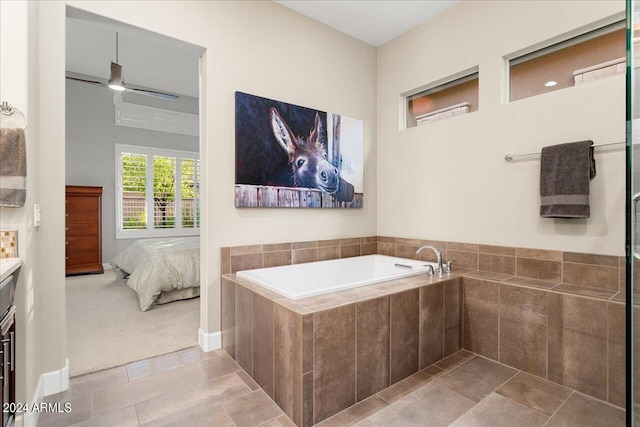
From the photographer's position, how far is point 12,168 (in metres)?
1.53

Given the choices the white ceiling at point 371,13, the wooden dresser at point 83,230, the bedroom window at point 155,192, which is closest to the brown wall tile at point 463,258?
the white ceiling at point 371,13

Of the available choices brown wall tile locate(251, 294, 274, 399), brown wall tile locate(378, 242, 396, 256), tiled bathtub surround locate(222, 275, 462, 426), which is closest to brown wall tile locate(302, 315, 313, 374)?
tiled bathtub surround locate(222, 275, 462, 426)

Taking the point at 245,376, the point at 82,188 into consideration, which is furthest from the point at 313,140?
the point at 82,188

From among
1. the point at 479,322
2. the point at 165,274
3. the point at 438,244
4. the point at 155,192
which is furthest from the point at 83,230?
the point at 479,322

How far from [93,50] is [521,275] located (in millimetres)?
5714

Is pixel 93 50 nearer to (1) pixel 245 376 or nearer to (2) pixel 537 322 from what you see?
(1) pixel 245 376

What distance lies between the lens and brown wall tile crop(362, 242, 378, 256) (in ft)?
11.9

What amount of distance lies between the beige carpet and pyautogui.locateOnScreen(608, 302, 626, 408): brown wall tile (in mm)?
2875

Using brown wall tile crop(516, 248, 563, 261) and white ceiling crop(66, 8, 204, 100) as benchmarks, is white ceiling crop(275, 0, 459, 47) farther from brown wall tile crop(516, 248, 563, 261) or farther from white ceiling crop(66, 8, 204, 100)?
brown wall tile crop(516, 248, 563, 261)

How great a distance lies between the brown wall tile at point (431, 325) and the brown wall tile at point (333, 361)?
0.65m

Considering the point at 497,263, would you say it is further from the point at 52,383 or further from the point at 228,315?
the point at 52,383

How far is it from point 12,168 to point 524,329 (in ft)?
10.4

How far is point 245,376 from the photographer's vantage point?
215 centimetres

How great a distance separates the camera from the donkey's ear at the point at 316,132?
315cm
